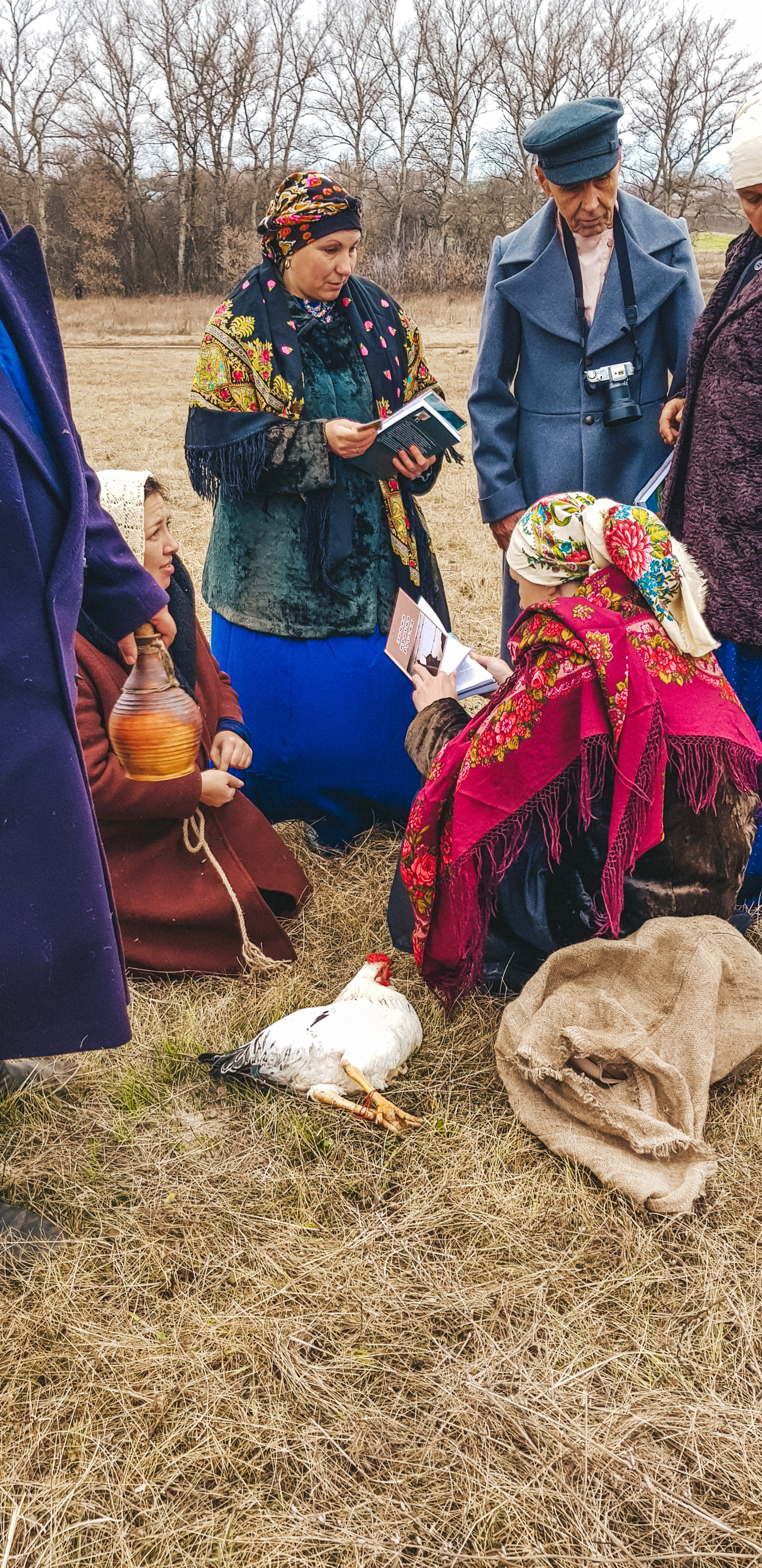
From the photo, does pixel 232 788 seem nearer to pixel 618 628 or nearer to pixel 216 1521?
pixel 618 628

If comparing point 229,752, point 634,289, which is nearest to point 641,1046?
point 229,752

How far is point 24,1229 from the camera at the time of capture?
6.81 ft

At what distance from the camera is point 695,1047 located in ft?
7.04

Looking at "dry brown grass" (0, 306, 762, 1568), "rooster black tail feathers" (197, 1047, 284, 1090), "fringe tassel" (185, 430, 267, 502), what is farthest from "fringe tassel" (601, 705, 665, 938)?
"fringe tassel" (185, 430, 267, 502)

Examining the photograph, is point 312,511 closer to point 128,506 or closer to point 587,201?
point 128,506

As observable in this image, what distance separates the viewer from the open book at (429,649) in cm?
264

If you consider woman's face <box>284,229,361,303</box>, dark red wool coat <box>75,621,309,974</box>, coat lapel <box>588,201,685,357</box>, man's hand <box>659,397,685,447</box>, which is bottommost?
dark red wool coat <box>75,621,309,974</box>

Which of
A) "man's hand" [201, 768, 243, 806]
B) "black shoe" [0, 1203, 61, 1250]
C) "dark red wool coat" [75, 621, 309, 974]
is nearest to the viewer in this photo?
"black shoe" [0, 1203, 61, 1250]

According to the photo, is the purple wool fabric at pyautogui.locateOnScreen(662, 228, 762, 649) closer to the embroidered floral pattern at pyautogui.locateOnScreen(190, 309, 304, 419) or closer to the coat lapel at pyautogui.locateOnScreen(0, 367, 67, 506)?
the embroidered floral pattern at pyautogui.locateOnScreen(190, 309, 304, 419)

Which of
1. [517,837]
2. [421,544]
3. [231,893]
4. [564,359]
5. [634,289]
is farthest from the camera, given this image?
[421,544]

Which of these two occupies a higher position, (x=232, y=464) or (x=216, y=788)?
(x=232, y=464)

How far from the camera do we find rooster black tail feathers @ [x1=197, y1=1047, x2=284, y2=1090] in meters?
2.38

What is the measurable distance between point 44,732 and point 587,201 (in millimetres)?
2302

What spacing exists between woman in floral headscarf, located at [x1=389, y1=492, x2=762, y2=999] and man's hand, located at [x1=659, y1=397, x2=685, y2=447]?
936 millimetres
